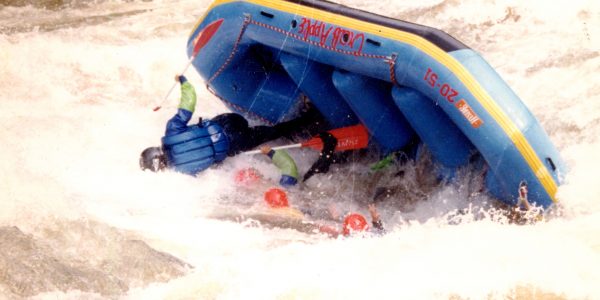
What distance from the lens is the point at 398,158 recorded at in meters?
6.22

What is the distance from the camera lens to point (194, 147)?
6.41m

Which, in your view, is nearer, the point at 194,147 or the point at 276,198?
the point at 276,198

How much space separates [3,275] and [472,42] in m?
6.11

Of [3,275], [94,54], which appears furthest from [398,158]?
[94,54]

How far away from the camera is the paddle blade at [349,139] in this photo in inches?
252

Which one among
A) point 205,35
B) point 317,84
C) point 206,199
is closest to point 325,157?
point 317,84

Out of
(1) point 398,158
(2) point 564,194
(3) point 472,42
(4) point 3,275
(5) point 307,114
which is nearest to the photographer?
(4) point 3,275

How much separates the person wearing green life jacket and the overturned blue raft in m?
0.52

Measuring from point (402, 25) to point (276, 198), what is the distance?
1.68 metres

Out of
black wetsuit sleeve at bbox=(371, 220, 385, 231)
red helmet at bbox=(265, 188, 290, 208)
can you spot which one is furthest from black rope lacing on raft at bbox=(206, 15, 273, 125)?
black wetsuit sleeve at bbox=(371, 220, 385, 231)

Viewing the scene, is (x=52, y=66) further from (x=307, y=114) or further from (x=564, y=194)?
(x=564, y=194)

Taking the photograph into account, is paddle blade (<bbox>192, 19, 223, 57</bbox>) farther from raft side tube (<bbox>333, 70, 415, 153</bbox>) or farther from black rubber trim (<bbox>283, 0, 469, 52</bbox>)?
raft side tube (<bbox>333, 70, 415, 153</bbox>)

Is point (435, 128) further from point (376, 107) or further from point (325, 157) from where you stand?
point (325, 157)

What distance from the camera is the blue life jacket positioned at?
6391 millimetres
